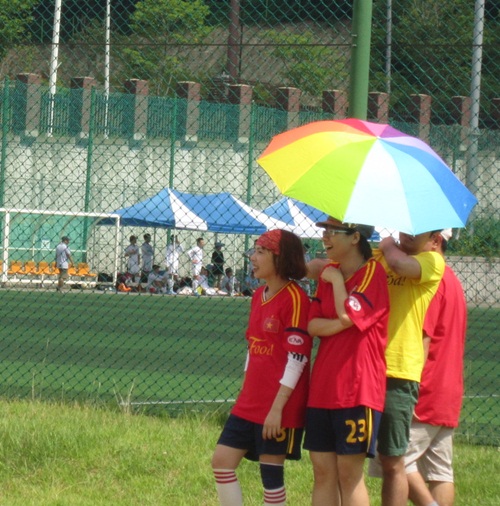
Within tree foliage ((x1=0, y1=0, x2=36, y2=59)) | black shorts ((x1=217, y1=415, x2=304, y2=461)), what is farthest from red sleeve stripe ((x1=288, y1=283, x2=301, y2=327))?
tree foliage ((x1=0, y1=0, x2=36, y2=59))

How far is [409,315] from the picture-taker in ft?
14.9

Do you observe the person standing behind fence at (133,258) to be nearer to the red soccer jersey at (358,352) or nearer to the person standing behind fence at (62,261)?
the person standing behind fence at (62,261)

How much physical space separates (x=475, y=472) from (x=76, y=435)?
7.46 feet

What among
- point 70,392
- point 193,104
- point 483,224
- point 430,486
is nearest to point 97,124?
point 193,104

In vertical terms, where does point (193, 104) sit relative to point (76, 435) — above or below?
above

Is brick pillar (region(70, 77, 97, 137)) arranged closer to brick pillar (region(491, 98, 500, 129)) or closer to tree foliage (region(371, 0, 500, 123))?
tree foliage (region(371, 0, 500, 123))

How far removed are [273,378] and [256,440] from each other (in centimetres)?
29

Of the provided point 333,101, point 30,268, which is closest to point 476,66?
point 333,101

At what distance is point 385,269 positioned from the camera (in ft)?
15.1

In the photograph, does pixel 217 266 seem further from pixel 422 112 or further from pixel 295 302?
pixel 295 302

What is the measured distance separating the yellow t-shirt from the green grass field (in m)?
2.62

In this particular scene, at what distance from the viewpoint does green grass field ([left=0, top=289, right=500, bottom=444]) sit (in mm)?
8711

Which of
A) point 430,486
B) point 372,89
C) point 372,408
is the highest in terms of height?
point 372,89

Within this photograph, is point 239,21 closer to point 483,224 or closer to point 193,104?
point 483,224
